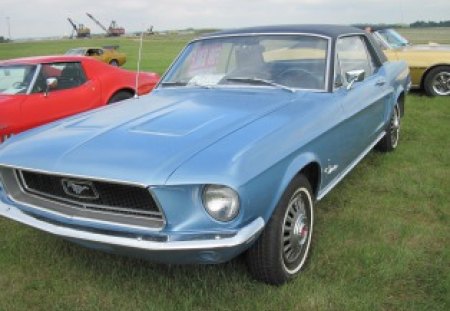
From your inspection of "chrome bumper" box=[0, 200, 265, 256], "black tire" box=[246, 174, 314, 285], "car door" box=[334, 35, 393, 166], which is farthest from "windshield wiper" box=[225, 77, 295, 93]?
"chrome bumper" box=[0, 200, 265, 256]

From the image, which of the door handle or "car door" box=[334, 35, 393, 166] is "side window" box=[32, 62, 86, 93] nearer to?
"car door" box=[334, 35, 393, 166]

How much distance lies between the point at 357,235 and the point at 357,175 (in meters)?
1.46

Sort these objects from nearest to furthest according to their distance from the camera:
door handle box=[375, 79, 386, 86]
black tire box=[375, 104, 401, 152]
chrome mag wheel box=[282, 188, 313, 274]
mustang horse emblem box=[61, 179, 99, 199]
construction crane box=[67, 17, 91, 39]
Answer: mustang horse emblem box=[61, 179, 99, 199]
chrome mag wheel box=[282, 188, 313, 274]
door handle box=[375, 79, 386, 86]
black tire box=[375, 104, 401, 152]
construction crane box=[67, 17, 91, 39]

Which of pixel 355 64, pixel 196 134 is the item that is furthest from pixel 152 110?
pixel 355 64

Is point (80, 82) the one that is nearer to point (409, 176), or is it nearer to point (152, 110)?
point (152, 110)

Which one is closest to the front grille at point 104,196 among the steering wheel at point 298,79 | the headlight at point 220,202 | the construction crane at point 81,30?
the headlight at point 220,202

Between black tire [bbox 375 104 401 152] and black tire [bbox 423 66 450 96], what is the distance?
13.6 feet

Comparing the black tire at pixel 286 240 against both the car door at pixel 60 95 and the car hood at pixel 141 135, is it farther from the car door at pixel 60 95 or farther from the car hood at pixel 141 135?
the car door at pixel 60 95

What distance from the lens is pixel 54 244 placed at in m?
3.66

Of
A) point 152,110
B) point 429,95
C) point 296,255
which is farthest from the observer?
point 429,95

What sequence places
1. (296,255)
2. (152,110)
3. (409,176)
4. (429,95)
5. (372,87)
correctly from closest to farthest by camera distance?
1. (296,255)
2. (152,110)
3. (372,87)
4. (409,176)
5. (429,95)

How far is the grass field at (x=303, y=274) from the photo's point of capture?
286cm

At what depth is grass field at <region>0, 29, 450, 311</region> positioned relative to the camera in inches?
112

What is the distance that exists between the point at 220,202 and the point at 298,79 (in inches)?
68.1
